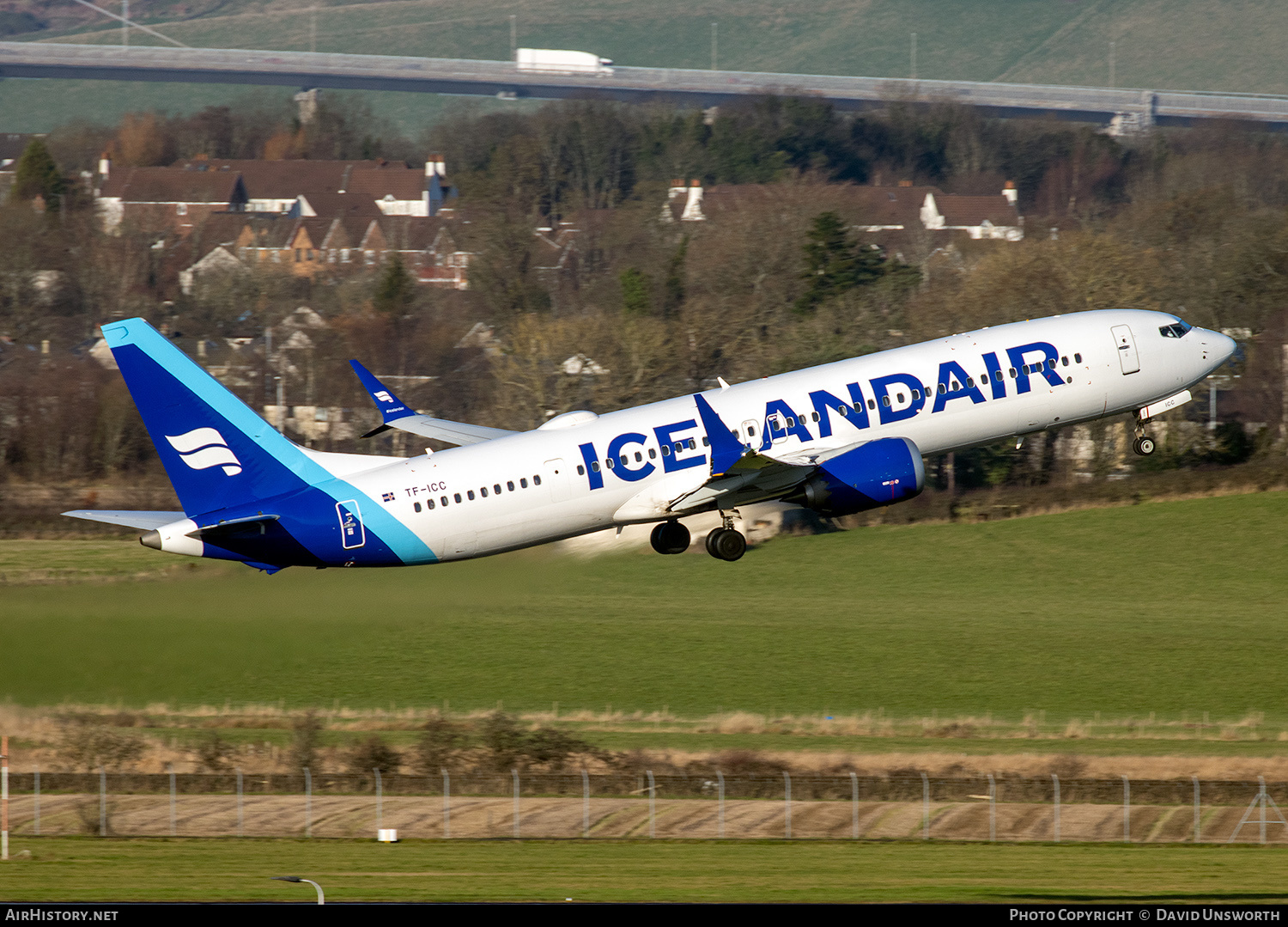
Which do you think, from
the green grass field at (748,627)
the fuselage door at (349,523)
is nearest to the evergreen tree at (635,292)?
the green grass field at (748,627)

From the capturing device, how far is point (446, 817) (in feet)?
168

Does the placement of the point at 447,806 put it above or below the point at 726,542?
below

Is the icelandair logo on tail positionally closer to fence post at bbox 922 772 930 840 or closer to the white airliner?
the white airliner

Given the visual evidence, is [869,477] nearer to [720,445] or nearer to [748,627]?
[720,445]

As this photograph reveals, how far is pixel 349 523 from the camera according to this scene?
45094 mm

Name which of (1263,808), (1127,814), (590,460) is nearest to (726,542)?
(590,460)

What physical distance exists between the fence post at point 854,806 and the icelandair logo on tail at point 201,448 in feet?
64.6

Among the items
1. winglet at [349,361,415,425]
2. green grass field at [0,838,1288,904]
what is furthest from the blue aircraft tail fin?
green grass field at [0,838,1288,904]

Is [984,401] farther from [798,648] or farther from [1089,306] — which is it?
[1089,306]

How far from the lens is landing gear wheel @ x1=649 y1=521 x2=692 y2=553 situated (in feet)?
163

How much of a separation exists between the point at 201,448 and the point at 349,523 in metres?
4.23

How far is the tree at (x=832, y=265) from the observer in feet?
431

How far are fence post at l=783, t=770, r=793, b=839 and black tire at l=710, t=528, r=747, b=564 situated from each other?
23.0 ft

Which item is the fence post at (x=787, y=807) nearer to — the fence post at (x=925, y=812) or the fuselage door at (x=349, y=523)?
the fence post at (x=925, y=812)
